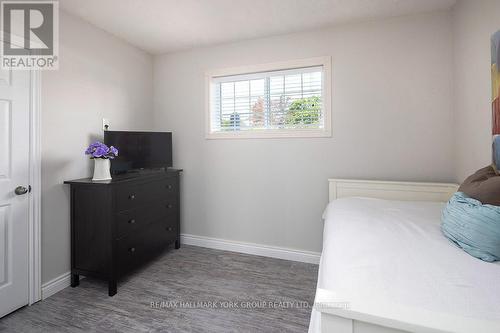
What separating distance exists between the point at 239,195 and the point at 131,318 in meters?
1.59

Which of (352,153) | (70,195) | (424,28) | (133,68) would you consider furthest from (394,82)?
(70,195)

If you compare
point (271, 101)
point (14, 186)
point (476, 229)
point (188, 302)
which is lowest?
point (188, 302)

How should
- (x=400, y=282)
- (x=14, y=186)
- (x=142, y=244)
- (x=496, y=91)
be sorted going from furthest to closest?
(x=142, y=244) < (x=14, y=186) < (x=496, y=91) < (x=400, y=282)

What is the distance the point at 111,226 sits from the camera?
2041mm

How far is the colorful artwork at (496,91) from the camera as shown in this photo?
154cm

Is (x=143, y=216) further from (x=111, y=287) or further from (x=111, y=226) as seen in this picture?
(x=111, y=287)

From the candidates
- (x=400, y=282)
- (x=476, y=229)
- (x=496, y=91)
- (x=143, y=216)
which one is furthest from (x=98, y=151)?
(x=496, y=91)

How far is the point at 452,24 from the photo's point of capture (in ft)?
7.27

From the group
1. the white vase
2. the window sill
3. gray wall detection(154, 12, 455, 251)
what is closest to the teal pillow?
gray wall detection(154, 12, 455, 251)

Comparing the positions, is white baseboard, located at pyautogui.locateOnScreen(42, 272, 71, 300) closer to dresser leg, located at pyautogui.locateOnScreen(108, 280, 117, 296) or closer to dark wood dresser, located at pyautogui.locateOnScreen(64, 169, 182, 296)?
dark wood dresser, located at pyautogui.locateOnScreen(64, 169, 182, 296)

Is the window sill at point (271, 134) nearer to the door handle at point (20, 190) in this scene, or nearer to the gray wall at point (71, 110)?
the gray wall at point (71, 110)

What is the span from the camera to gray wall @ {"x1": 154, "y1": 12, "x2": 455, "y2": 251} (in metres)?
2.30

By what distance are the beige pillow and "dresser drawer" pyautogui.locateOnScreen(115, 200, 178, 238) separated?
2469 mm

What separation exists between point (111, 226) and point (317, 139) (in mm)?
2152
